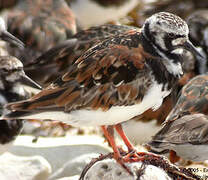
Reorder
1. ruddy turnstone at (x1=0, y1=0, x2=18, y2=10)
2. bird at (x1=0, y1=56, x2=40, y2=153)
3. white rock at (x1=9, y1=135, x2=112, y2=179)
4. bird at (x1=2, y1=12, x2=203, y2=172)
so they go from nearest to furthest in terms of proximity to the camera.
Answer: bird at (x1=2, y1=12, x2=203, y2=172)
bird at (x1=0, y1=56, x2=40, y2=153)
white rock at (x1=9, y1=135, x2=112, y2=179)
ruddy turnstone at (x1=0, y1=0, x2=18, y2=10)

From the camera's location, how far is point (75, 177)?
11.6 ft

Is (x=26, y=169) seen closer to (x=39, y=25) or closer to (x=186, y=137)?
(x=186, y=137)

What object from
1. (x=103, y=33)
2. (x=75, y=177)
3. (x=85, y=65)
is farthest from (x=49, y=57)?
(x=85, y=65)

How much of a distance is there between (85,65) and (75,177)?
97 centimetres

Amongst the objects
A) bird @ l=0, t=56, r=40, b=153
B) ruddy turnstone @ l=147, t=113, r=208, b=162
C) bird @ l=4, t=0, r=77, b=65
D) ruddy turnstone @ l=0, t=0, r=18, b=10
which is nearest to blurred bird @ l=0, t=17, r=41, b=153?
bird @ l=0, t=56, r=40, b=153

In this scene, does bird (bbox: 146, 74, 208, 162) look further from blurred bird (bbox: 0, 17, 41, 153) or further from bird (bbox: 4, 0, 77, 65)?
bird (bbox: 4, 0, 77, 65)

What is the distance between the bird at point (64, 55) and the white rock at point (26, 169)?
0.65 meters

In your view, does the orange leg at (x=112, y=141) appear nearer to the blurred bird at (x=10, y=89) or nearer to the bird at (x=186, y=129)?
the bird at (x=186, y=129)

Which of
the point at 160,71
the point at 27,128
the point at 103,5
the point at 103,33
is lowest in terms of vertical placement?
the point at 27,128

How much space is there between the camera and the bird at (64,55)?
431 cm

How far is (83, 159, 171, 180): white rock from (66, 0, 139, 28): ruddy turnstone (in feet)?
10.6

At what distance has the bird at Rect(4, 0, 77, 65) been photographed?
205 inches

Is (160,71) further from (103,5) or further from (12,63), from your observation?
(103,5)

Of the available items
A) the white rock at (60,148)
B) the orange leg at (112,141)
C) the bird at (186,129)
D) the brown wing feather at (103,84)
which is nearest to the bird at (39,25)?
the white rock at (60,148)
